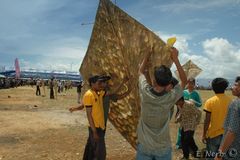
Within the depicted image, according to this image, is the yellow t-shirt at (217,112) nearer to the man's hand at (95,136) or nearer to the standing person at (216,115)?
the standing person at (216,115)

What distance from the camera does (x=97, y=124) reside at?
18.6 ft

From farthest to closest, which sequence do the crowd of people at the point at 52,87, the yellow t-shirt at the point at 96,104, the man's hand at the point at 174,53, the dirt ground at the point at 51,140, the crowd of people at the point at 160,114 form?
the crowd of people at the point at 52,87 < the dirt ground at the point at 51,140 < the yellow t-shirt at the point at 96,104 < the man's hand at the point at 174,53 < the crowd of people at the point at 160,114

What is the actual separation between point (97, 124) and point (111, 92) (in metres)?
0.67

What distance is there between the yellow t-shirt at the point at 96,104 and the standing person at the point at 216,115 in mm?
1515

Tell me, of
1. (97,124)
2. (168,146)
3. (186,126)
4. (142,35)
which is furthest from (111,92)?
(186,126)

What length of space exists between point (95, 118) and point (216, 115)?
1.72 metres

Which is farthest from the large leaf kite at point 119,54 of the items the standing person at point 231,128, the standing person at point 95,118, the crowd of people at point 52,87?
the crowd of people at point 52,87

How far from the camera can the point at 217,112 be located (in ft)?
18.2

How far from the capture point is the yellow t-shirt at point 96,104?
5578 mm

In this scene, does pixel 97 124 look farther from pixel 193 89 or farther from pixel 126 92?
pixel 193 89

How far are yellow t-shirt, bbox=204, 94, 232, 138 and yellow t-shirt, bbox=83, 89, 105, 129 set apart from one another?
152 centimetres

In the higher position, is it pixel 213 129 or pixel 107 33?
pixel 107 33

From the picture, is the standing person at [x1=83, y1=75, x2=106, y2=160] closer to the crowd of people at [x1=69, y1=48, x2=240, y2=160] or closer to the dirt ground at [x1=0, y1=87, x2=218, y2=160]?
the crowd of people at [x1=69, y1=48, x2=240, y2=160]

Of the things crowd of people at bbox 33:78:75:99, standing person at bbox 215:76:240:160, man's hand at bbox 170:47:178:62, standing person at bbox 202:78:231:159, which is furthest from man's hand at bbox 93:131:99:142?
crowd of people at bbox 33:78:75:99
